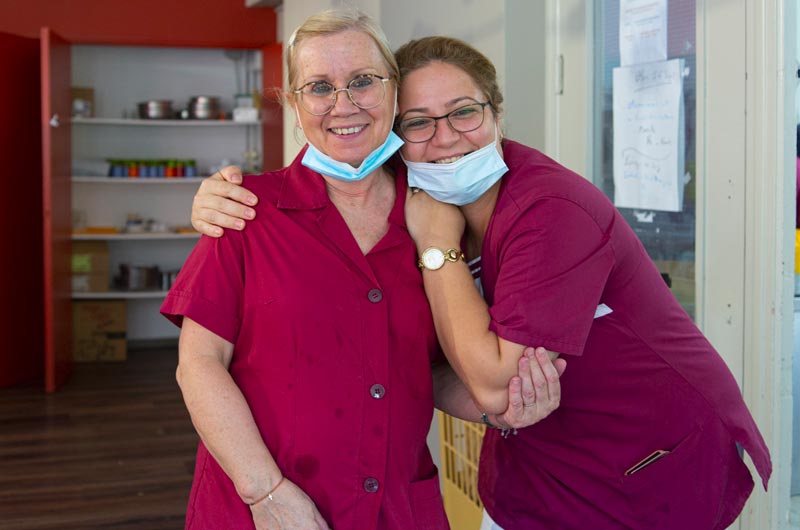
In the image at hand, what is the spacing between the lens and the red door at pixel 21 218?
681 centimetres

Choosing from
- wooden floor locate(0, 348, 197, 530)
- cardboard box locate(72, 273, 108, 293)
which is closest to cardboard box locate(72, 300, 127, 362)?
cardboard box locate(72, 273, 108, 293)

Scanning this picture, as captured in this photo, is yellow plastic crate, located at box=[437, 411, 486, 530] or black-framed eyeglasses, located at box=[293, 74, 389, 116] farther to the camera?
yellow plastic crate, located at box=[437, 411, 486, 530]

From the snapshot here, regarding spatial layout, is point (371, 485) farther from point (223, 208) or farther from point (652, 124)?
point (652, 124)

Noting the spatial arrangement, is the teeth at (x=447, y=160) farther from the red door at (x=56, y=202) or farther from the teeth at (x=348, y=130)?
the red door at (x=56, y=202)

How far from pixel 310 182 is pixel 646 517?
0.92 m

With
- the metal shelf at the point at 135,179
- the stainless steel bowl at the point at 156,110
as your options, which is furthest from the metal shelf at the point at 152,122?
the metal shelf at the point at 135,179

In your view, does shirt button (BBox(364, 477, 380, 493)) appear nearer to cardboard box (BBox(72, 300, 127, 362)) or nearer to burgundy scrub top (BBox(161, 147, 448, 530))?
burgundy scrub top (BBox(161, 147, 448, 530))

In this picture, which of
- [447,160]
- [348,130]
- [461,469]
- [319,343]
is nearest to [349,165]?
[348,130]

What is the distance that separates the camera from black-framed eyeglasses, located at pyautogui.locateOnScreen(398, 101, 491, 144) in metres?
1.75

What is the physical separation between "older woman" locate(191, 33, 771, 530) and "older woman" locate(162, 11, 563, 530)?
0.07 meters

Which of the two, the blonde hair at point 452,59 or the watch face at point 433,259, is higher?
the blonde hair at point 452,59

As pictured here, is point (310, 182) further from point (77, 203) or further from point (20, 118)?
point (77, 203)

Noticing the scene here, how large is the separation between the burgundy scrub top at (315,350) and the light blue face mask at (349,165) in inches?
2.3

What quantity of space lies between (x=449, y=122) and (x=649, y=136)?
1.20m
